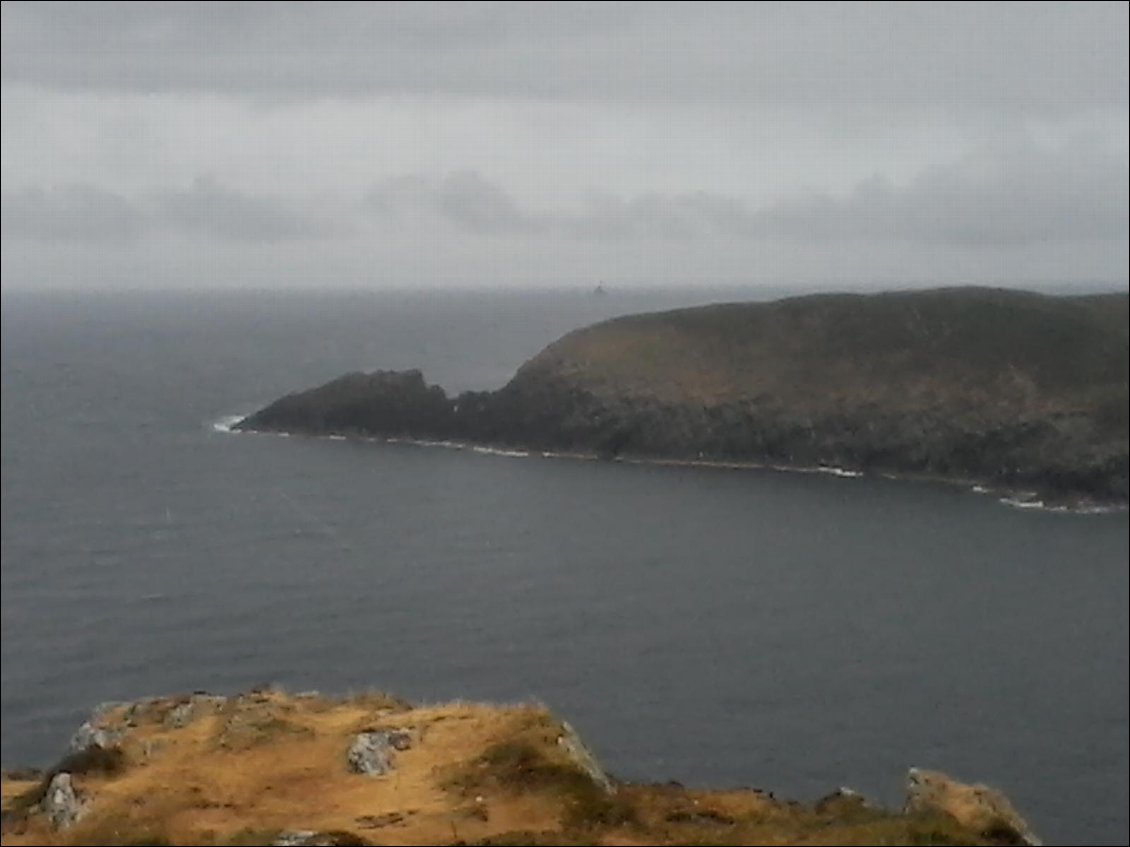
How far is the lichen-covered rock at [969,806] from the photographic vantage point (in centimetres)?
2264

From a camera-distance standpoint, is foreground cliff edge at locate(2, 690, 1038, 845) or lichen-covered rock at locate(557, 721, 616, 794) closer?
foreground cliff edge at locate(2, 690, 1038, 845)

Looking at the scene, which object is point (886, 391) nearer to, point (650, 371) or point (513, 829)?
point (650, 371)

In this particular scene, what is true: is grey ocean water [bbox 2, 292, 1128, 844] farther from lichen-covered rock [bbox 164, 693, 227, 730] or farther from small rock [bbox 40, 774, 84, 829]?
small rock [bbox 40, 774, 84, 829]

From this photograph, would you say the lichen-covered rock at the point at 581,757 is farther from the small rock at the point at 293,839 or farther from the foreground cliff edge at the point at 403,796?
the small rock at the point at 293,839

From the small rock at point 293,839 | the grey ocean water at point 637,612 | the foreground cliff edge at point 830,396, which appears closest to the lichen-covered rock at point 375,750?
the small rock at point 293,839

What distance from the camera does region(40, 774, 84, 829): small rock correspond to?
28234 millimetres

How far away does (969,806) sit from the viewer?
23.9 meters

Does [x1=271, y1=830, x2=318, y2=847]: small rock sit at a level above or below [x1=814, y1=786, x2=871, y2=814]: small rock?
above

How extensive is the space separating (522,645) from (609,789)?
4933 centimetres

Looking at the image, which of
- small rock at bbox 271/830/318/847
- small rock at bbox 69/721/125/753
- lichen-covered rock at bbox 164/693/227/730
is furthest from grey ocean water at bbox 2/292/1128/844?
small rock at bbox 271/830/318/847

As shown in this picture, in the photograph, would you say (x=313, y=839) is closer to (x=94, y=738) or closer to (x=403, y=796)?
(x=403, y=796)

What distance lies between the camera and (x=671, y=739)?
62.0 meters

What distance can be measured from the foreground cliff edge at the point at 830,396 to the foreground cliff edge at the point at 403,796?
10531cm

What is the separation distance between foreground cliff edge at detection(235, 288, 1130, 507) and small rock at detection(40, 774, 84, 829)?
366 ft
